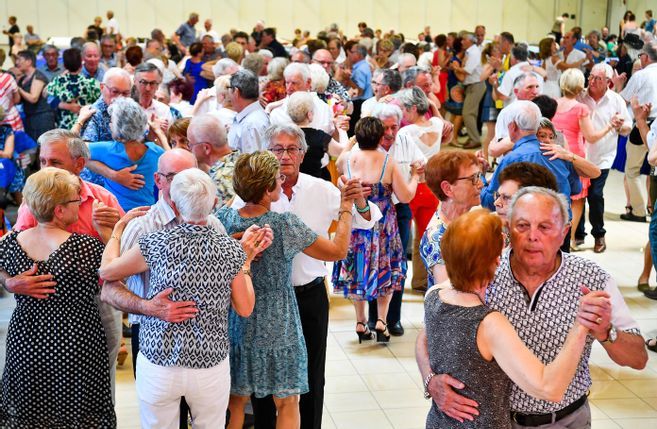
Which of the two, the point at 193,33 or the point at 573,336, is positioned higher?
the point at 193,33

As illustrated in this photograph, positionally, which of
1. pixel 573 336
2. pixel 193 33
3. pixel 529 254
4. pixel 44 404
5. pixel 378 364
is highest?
pixel 193 33

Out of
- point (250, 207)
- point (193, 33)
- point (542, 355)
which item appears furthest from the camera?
point (193, 33)

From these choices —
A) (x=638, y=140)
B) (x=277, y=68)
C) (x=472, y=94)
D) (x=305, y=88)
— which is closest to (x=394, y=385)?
(x=305, y=88)

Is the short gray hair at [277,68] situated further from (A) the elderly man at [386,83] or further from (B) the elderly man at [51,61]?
(B) the elderly man at [51,61]

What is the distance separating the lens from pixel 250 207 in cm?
348

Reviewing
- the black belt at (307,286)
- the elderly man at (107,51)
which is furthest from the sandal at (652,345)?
the elderly man at (107,51)

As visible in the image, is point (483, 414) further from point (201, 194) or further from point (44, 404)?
point (44, 404)

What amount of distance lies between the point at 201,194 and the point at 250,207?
373 millimetres

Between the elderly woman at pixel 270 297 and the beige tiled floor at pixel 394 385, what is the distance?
1058mm

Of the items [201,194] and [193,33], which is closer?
[201,194]

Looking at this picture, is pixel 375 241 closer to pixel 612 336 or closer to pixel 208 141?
pixel 208 141

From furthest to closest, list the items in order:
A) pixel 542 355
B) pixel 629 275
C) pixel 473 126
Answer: pixel 473 126 < pixel 629 275 < pixel 542 355

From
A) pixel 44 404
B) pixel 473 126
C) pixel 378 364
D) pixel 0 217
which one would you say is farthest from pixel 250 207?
pixel 473 126

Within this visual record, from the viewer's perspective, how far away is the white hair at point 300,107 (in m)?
5.88
